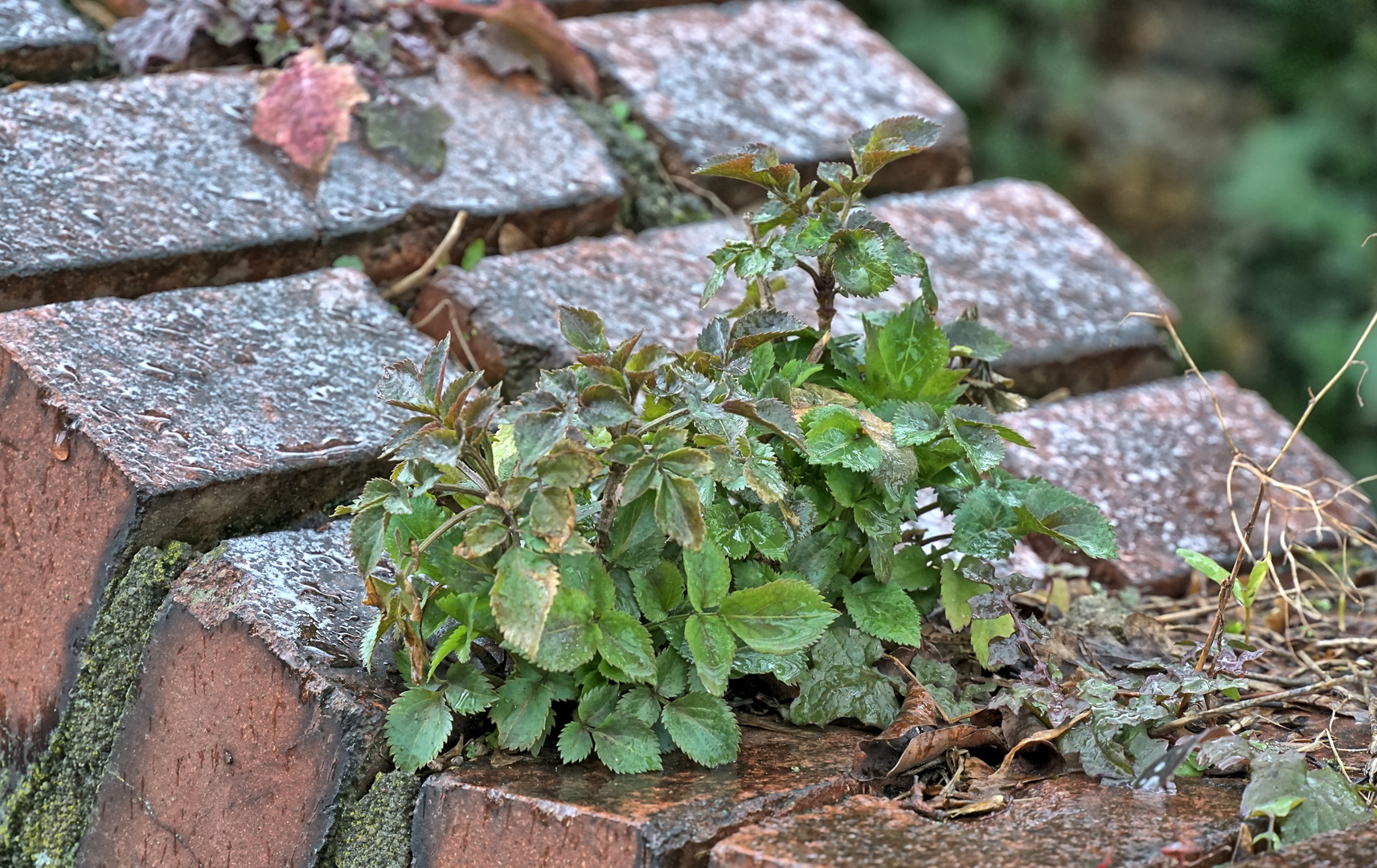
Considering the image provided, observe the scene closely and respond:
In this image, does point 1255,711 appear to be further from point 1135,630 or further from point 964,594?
point 964,594

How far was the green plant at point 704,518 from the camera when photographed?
3.50 feet

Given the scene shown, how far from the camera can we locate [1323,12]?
5.91 meters

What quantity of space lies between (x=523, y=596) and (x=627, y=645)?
12 cm

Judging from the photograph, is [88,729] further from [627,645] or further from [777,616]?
[777,616]

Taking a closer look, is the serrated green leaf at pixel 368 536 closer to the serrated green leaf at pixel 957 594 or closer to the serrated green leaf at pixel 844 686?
the serrated green leaf at pixel 844 686

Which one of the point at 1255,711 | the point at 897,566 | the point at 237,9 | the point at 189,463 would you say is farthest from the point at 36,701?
the point at 1255,711

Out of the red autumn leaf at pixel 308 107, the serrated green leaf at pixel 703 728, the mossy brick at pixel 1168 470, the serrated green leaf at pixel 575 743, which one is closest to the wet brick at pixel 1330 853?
the serrated green leaf at pixel 703 728

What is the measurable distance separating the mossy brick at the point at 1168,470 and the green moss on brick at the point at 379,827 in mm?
965

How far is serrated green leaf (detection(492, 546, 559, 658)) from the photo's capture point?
3.35 ft

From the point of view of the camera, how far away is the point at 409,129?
6.39ft

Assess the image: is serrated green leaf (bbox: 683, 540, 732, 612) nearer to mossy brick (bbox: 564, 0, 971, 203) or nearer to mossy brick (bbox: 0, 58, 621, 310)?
mossy brick (bbox: 0, 58, 621, 310)

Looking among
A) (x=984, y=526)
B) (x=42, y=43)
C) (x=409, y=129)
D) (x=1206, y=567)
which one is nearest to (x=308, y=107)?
(x=409, y=129)

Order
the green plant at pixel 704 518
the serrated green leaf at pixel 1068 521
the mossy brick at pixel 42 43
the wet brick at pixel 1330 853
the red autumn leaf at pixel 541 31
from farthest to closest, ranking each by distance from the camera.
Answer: the red autumn leaf at pixel 541 31, the mossy brick at pixel 42 43, the serrated green leaf at pixel 1068 521, the green plant at pixel 704 518, the wet brick at pixel 1330 853

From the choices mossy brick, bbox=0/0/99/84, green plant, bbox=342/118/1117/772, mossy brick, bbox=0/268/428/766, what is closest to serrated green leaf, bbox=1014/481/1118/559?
green plant, bbox=342/118/1117/772
